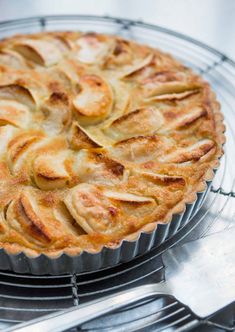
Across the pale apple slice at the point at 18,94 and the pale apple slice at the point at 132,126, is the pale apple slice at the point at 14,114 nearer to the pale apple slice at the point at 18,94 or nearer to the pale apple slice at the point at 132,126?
the pale apple slice at the point at 18,94

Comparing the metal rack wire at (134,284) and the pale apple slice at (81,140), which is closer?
the metal rack wire at (134,284)

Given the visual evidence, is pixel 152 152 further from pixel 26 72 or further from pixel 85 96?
pixel 26 72

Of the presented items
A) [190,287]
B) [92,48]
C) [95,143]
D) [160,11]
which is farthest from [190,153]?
[160,11]

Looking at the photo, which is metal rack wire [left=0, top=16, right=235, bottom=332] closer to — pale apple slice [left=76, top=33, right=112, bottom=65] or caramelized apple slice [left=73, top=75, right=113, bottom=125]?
caramelized apple slice [left=73, top=75, right=113, bottom=125]

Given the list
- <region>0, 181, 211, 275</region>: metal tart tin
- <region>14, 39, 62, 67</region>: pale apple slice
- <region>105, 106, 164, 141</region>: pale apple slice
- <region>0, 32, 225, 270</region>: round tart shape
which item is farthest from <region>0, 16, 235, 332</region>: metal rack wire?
<region>14, 39, 62, 67</region>: pale apple slice

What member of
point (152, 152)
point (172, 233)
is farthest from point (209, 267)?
point (152, 152)

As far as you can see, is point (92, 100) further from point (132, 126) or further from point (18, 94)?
point (18, 94)

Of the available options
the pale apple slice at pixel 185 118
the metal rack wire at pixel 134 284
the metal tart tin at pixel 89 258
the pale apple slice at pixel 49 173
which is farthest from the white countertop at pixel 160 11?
the metal tart tin at pixel 89 258
